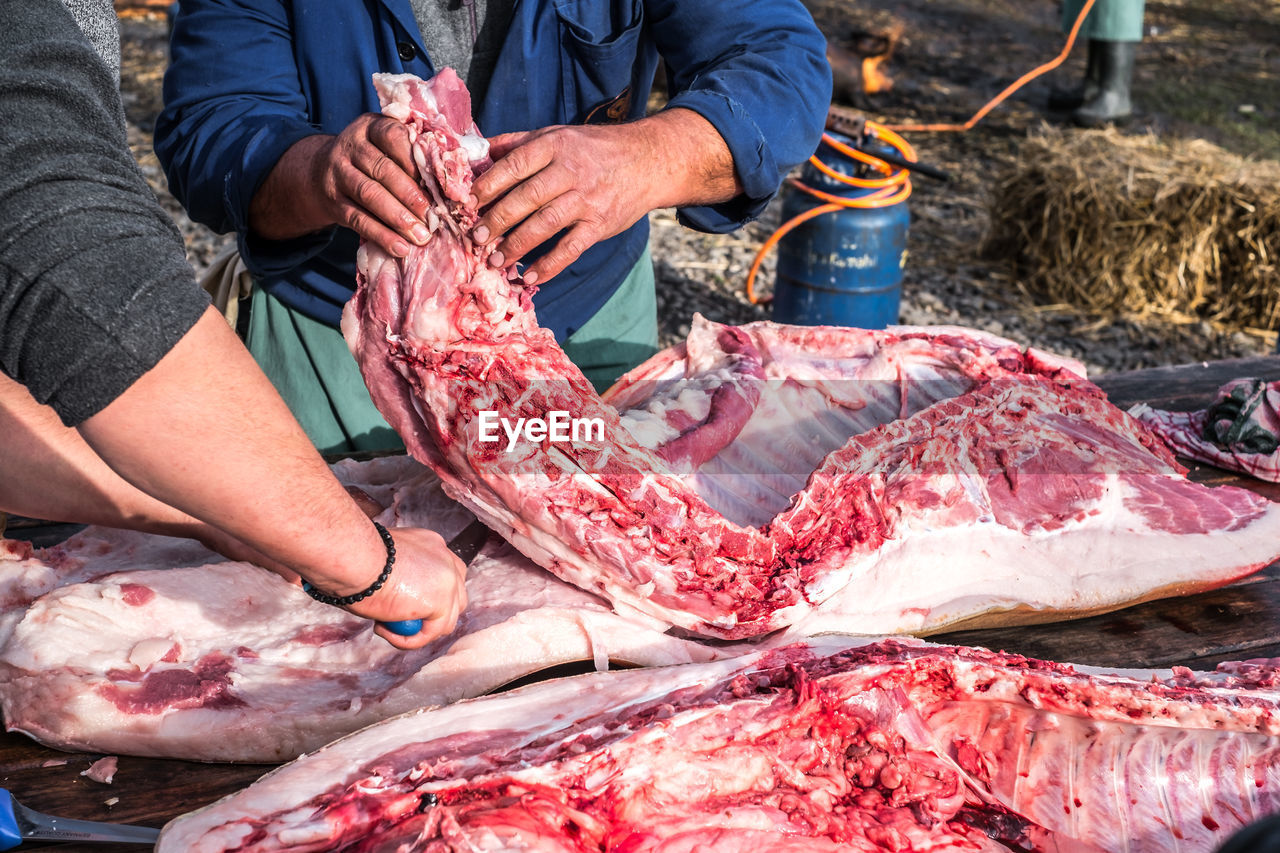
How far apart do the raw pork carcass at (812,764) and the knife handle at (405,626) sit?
186 mm

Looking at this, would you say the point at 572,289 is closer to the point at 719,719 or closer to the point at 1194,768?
the point at 719,719

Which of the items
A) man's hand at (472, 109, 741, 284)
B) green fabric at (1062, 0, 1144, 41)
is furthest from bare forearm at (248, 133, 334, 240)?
green fabric at (1062, 0, 1144, 41)

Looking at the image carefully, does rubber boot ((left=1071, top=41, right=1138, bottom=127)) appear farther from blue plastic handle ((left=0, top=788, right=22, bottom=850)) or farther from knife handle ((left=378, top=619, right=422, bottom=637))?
blue plastic handle ((left=0, top=788, right=22, bottom=850))

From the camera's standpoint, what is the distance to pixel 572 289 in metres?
2.94

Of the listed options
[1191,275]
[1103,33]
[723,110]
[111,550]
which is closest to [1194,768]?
[723,110]

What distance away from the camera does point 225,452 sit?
1387 mm

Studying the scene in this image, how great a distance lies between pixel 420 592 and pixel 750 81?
4.86 ft

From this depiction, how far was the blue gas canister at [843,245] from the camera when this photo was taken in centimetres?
469

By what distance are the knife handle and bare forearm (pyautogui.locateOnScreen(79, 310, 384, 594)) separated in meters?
0.24

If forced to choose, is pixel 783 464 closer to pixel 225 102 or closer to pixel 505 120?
pixel 505 120

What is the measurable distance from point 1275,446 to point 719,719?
6.47 ft

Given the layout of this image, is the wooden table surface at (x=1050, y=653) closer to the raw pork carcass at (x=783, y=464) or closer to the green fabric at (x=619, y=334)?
the raw pork carcass at (x=783, y=464)

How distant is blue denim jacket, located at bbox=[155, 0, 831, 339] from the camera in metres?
2.45

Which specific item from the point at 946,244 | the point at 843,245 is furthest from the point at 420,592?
the point at 946,244
